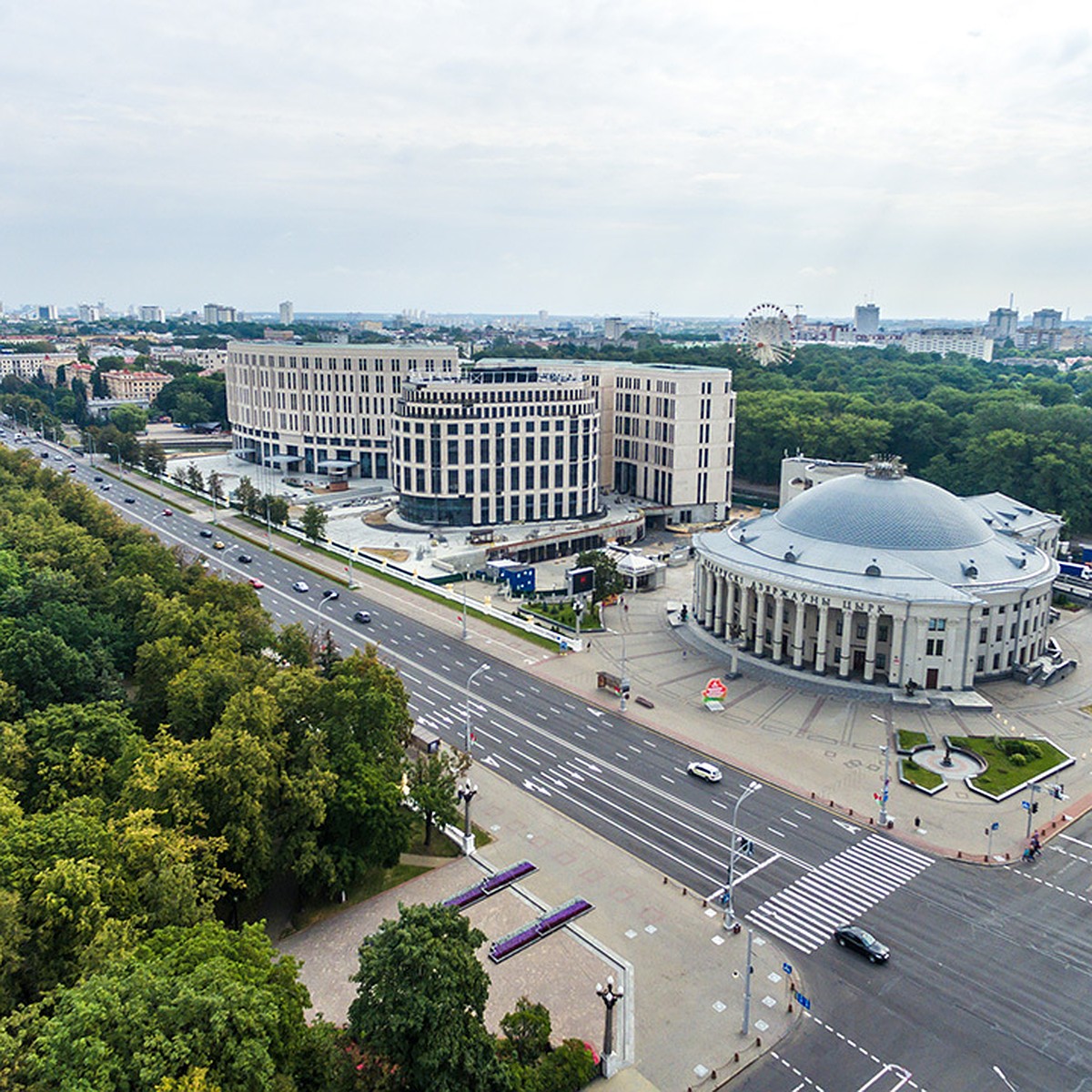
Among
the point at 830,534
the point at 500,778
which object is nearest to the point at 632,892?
the point at 500,778

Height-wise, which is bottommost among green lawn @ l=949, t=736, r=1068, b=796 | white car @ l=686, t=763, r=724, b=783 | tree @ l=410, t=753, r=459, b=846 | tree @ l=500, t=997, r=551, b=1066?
green lawn @ l=949, t=736, r=1068, b=796

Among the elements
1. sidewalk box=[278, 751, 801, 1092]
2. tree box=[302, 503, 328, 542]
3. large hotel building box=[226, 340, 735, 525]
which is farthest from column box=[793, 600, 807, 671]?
tree box=[302, 503, 328, 542]

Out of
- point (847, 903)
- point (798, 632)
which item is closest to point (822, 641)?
point (798, 632)

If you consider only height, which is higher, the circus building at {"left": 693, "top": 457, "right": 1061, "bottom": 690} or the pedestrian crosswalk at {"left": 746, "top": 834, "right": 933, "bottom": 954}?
the circus building at {"left": 693, "top": 457, "right": 1061, "bottom": 690}

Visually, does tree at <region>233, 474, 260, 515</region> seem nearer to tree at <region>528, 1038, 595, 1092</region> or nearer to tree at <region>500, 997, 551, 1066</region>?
tree at <region>500, 997, 551, 1066</region>

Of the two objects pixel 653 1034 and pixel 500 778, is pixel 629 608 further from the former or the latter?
pixel 653 1034

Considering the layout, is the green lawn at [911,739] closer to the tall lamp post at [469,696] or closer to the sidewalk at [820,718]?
the sidewalk at [820,718]

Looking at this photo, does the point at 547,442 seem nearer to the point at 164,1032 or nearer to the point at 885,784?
the point at 885,784
